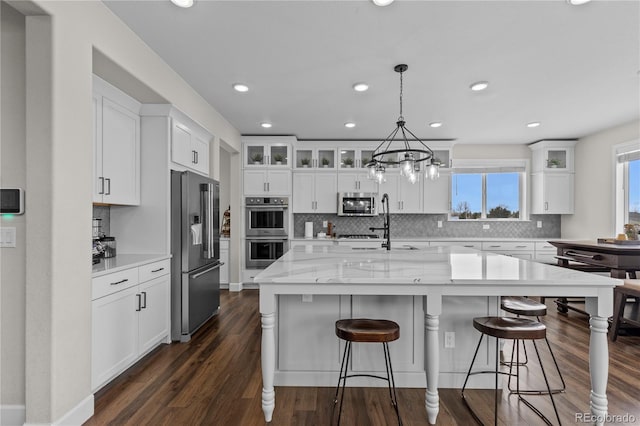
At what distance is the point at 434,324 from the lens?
1968mm

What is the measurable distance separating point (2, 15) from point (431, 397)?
10.7 ft

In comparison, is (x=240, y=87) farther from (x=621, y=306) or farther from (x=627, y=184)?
(x=627, y=184)

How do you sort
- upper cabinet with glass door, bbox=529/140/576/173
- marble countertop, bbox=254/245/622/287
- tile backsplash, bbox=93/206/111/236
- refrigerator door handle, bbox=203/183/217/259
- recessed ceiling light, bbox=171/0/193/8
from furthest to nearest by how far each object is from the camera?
upper cabinet with glass door, bbox=529/140/576/173 < refrigerator door handle, bbox=203/183/217/259 < tile backsplash, bbox=93/206/111/236 < recessed ceiling light, bbox=171/0/193/8 < marble countertop, bbox=254/245/622/287

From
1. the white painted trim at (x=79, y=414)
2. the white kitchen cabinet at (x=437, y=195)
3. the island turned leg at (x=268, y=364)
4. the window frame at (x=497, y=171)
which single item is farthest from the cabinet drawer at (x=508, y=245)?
the white painted trim at (x=79, y=414)

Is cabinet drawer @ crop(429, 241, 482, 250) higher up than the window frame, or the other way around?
the window frame

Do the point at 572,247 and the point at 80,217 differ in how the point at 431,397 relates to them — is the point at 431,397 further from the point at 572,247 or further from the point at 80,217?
the point at 572,247

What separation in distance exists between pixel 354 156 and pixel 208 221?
305cm

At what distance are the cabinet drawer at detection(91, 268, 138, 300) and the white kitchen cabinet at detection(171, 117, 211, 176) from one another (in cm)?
124

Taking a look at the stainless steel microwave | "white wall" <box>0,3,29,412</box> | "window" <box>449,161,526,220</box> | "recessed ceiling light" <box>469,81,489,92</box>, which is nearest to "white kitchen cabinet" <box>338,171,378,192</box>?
the stainless steel microwave

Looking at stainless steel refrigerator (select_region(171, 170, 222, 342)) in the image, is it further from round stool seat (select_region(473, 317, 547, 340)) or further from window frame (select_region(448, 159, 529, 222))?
window frame (select_region(448, 159, 529, 222))

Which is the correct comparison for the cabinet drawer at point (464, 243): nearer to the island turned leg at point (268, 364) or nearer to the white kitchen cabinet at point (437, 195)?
the white kitchen cabinet at point (437, 195)

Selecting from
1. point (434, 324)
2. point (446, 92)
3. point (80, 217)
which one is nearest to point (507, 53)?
point (446, 92)

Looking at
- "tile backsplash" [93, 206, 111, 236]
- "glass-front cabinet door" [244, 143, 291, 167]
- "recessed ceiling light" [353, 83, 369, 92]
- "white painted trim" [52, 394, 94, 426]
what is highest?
"recessed ceiling light" [353, 83, 369, 92]

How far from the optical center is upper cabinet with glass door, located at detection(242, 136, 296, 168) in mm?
5602
